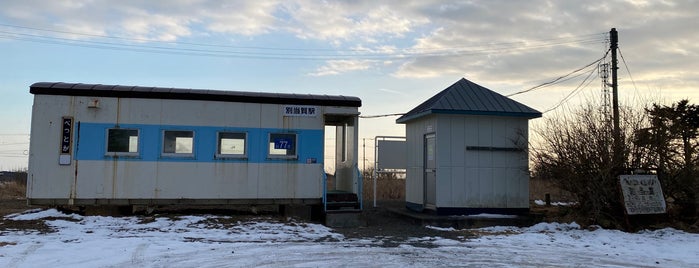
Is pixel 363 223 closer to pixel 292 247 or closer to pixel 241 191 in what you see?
pixel 241 191

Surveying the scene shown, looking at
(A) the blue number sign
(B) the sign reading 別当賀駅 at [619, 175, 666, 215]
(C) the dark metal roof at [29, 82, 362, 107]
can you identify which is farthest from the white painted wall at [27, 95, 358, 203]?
(B) the sign reading 別当賀駅 at [619, 175, 666, 215]

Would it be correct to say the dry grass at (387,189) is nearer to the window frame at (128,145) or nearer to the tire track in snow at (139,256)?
the window frame at (128,145)

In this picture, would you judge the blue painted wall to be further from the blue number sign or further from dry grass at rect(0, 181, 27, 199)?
dry grass at rect(0, 181, 27, 199)

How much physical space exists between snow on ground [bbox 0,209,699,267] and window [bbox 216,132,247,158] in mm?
1651

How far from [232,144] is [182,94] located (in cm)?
171

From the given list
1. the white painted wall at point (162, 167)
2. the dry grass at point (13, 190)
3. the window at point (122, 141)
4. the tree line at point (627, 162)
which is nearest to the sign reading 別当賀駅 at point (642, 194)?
the tree line at point (627, 162)

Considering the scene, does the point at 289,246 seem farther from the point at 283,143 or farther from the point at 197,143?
the point at 197,143

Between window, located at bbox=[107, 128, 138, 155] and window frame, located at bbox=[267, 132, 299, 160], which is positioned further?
window frame, located at bbox=[267, 132, 299, 160]

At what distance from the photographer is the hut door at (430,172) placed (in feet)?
45.4

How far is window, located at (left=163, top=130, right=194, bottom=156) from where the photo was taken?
42.4ft

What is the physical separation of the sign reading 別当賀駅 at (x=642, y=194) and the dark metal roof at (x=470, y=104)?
9.01 ft

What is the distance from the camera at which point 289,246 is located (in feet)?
31.1

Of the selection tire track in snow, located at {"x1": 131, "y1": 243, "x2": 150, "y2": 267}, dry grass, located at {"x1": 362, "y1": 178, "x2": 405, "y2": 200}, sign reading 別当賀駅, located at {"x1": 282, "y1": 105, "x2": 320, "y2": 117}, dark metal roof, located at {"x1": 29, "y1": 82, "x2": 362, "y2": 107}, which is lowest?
tire track in snow, located at {"x1": 131, "y1": 243, "x2": 150, "y2": 267}

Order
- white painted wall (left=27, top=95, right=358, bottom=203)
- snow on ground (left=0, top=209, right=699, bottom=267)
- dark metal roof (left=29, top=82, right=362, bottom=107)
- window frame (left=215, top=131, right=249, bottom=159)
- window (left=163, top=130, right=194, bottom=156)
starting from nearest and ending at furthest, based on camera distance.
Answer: snow on ground (left=0, top=209, right=699, bottom=267) < white painted wall (left=27, top=95, right=358, bottom=203) < dark metal roof (left=29, top=82, right=362, bottom=107) < window (left=163, top=130, right=194, bottom=156) < window frame (left=215, top=131, right=249, bottom=159)
